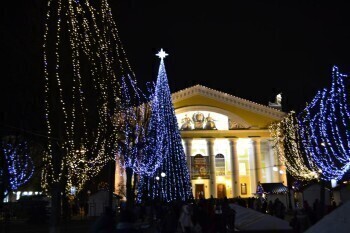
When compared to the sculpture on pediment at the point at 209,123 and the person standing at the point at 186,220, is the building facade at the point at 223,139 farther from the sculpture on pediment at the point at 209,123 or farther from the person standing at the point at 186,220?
the person standing at the point at 186,220

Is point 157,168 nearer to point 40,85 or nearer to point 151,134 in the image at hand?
point 151,134

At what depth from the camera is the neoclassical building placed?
47.8 meters

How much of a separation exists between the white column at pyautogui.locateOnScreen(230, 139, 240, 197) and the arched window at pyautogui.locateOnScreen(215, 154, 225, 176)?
1844mm

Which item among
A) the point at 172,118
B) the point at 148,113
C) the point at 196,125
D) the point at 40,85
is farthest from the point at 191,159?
the point at 40,85

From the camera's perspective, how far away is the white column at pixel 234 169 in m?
48.2

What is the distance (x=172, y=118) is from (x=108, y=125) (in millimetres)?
5133

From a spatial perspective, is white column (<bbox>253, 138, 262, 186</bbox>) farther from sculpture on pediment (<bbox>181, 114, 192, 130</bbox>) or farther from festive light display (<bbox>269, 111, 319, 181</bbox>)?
sculpture on pediment (<bbox>181, 114, 192, 130</bbox>)

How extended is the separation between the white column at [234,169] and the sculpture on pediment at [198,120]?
3.86m

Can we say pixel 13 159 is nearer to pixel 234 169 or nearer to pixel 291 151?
pixel 291 151

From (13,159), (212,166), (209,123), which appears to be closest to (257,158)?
(212,166)

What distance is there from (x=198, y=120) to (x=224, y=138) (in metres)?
3.47

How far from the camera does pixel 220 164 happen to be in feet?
166

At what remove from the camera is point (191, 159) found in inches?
1886

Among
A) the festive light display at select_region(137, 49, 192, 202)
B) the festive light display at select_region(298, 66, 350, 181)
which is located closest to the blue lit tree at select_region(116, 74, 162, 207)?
the festive light display at select_region(137, 49, 192, 202)
